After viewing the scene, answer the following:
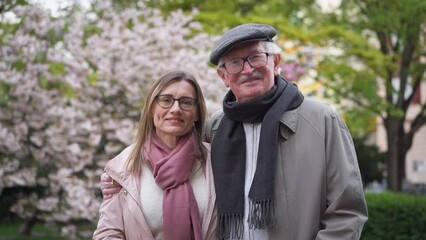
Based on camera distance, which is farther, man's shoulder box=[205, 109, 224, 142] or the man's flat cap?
man's shoulder box=[205, 109, 224, 142]

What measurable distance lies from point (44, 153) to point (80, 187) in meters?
0.94

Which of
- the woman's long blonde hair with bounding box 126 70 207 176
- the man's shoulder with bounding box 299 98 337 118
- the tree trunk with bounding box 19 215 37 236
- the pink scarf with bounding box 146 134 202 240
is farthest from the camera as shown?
the tree trunk with bounding box 19 215 37 236

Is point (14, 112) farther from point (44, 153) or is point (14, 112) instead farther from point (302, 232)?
point (302, 232)

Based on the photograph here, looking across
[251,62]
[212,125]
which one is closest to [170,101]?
[212,125]

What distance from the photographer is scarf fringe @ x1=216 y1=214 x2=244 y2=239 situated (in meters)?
2.99

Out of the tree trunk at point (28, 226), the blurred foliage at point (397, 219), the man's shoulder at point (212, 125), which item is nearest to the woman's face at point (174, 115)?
the man's shoulder at point (212, 125)

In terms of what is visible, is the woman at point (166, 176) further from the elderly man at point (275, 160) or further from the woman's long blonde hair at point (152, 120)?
the elderly man at point (275, 160)

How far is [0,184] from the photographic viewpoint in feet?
29.9

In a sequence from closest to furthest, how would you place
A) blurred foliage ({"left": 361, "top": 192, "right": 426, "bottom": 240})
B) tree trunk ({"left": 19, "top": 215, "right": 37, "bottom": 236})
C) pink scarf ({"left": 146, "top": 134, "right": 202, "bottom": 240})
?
pink scarf ({"left": 146, "top": 134, "right": 202, "bottom": 240}) < blurred foliage ({"left": 361, "top": 192, "right": 426, "bottom": 240}) < tree trunk ({"left": 19, "top": 215, "right": 37, "bottom": 236})

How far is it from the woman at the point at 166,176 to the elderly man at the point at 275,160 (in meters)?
0.15

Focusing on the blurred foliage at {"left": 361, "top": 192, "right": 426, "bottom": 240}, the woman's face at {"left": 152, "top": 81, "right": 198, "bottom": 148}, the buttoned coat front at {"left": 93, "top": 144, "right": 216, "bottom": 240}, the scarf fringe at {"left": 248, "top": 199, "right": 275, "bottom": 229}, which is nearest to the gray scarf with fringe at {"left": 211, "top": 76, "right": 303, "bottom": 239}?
the scarf fringe at {"left": 248, "top": 199, "right": 275, "bottom": 229}

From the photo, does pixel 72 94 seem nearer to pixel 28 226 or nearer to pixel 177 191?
pixel 28 226

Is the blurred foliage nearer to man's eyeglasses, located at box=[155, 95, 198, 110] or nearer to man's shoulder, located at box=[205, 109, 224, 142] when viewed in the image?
Result: man's shoulder, located at box=[205, 109, 224, 142]

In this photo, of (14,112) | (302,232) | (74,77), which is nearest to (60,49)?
(74,77)
